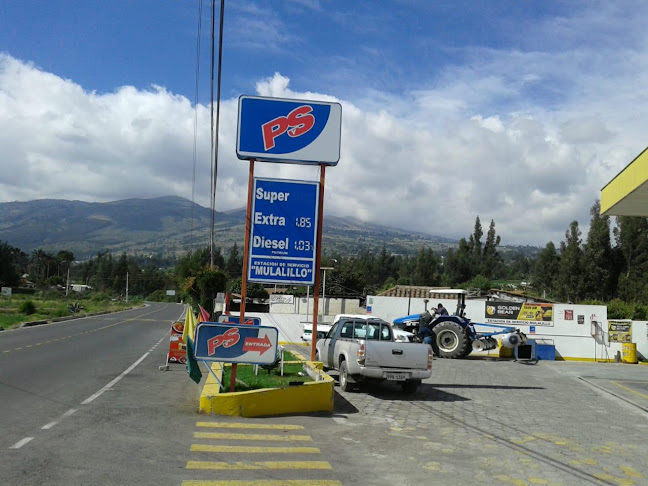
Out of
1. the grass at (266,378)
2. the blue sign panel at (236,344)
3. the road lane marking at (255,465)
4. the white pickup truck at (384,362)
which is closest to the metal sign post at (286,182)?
the white pickup truck at (384,362)

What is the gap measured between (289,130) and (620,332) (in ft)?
69.2

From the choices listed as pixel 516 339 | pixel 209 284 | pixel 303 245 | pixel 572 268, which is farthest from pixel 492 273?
pixel 303 245

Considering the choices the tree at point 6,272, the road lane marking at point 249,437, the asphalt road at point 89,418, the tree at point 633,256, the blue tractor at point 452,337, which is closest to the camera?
the asphalt road at point 89,418

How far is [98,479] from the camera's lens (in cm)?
637

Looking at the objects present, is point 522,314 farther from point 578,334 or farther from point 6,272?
point 6,272

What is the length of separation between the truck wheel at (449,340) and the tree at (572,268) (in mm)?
42298

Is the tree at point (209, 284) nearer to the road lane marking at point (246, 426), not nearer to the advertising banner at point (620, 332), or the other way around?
the advertising banner at point (620, 332)

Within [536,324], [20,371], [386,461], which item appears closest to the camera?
[386,461]

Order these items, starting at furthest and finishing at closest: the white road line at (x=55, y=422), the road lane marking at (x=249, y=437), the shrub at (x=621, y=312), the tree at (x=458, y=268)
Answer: the tree at (x=458, y=268), the shrub at (x=621, y=312), the white road line at (x=55, y=422), the road lane marking at (x=249, y=437)

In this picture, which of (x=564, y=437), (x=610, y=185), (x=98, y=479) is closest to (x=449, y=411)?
(x=564, y=437)

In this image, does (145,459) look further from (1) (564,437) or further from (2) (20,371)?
(2) (20,371)

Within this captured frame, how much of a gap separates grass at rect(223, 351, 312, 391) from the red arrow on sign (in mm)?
743

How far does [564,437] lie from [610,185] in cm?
932

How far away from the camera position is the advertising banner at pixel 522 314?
92.2ft
